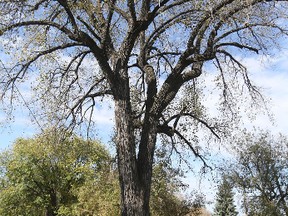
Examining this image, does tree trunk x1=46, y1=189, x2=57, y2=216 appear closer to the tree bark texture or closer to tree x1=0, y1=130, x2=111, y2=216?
tree x1=0, y1=130, x2=111, y2=216

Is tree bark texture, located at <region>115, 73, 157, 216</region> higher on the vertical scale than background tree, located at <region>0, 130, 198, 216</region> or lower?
lower

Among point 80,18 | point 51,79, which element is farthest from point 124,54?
point 51,79

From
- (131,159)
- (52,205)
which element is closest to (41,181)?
(52,205)

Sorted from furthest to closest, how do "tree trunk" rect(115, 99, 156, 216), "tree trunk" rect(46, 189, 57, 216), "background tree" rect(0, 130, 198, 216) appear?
"tree trunk" rect(46, 189, 57, 216) < "background tree" rect(0, 130, 198, 216) < "tree trunk" rect(115, 99, 156, 216)

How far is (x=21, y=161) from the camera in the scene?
30500 millimetres

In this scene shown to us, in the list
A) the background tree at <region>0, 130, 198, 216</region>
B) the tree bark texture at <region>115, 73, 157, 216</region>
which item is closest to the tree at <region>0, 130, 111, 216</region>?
the background tree at <region>0, 130, 198, 216</region>

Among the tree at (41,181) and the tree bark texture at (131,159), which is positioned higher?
the tree at (41,181)

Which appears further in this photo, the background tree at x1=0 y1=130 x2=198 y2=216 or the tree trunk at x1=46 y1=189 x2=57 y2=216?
the tree trunk at x1=46 y1=189 x2=57 y2=216

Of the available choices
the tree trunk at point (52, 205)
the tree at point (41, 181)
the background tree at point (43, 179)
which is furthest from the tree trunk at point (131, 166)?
the tree trunk at point (52, 205)

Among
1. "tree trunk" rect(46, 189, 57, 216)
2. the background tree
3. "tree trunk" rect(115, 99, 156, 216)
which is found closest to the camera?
"tree trunk" rect(115, 99, 156, 216)

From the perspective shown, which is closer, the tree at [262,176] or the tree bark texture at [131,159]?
the tree bark texture at [131,159]

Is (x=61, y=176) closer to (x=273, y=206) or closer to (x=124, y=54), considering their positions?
(x=273, y=206)

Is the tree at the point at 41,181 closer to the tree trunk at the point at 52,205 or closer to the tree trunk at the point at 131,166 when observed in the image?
the tree trunk at the point at 52,205

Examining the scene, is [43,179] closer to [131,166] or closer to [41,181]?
[41,181]
